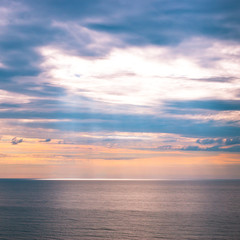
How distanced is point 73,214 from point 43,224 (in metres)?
18.2

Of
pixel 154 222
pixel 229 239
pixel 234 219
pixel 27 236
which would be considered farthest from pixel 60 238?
pixel 234 219

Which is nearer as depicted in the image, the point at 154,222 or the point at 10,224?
the point at 10,224

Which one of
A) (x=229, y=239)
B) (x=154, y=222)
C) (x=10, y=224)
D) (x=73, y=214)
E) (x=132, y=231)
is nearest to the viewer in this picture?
(x=229, y=239)

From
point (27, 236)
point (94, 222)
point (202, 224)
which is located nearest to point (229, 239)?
point (202, 224)

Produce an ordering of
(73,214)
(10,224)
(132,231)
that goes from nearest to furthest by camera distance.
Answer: (132,231)
(10,224)
(73,214)

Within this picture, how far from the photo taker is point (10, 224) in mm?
74188

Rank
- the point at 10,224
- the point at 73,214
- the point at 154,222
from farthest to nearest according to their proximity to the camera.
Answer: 1. the point at 73,214
2. the point at 154,222
3. the point at 10,224

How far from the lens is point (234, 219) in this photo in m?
83.8

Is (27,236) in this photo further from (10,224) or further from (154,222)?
(154,222)

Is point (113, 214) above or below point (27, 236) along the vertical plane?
below

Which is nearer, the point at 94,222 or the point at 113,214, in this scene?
the point at 94,222

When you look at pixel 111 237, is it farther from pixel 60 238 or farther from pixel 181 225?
pixel 181 225

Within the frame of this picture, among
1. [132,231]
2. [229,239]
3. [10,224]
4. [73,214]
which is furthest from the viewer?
[73,214]

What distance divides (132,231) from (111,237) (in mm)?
7657
